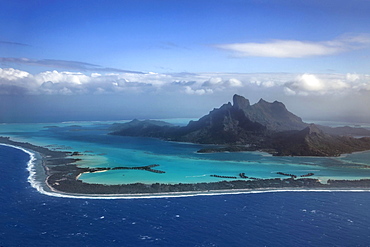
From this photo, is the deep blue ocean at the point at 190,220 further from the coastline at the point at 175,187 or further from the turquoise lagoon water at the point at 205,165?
the turquoise lagoon water at the point at 205,165

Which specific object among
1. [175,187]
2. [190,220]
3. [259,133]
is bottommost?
[190,220]

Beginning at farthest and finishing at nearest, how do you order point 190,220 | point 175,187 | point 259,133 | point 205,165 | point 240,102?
point 240,102, point 259,133, point 205,165, point 175,187, point 190,220

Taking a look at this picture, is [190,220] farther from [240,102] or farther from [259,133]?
[240,102]

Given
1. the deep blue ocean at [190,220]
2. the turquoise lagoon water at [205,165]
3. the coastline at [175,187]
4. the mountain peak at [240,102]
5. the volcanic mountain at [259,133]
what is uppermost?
the mountain peak at [240,102]

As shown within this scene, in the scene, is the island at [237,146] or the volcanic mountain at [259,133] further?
the volcanic mountain at [259,133]

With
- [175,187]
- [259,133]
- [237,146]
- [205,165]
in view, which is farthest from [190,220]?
[259,133]

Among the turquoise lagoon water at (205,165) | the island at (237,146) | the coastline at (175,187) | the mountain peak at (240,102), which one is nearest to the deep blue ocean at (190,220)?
the coastline at (175,187)

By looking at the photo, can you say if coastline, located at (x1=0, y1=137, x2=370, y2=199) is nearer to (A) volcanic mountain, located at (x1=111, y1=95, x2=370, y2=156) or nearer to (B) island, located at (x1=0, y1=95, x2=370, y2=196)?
(B) island, located at (x1=0, y1=95, x2=370, y2=196)
